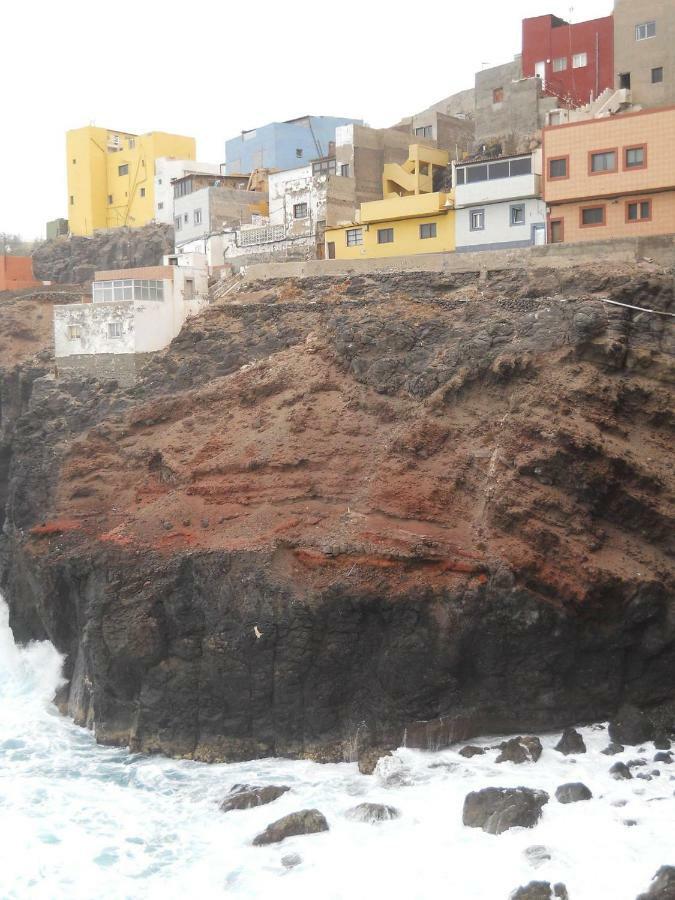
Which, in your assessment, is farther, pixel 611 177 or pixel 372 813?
pixel 611 177

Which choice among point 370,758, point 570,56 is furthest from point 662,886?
point 570,56

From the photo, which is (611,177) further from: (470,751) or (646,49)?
(470,751)

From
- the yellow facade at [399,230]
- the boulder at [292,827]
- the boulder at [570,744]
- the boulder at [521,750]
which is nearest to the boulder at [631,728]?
the boulder at [570,744]

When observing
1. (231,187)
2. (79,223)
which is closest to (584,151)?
(231,187)

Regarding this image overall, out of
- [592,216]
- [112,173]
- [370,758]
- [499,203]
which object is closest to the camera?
[370,758]

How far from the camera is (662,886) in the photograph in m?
16.5

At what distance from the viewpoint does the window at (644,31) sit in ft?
133

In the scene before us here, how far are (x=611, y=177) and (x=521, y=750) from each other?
18.2m

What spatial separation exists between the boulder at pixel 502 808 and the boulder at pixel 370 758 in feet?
8.36


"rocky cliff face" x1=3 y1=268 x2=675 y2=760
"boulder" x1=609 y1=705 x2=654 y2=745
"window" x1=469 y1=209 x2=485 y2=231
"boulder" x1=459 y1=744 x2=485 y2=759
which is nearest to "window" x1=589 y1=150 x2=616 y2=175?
"window" x1=469 y1=209 x2=485 y2=231

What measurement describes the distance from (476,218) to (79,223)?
33.1 m

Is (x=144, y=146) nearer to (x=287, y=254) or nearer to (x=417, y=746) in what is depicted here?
(x=287, y=254)

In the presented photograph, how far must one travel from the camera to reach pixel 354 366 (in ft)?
92.0

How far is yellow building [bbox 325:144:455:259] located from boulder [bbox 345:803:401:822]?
2118 centimetres
